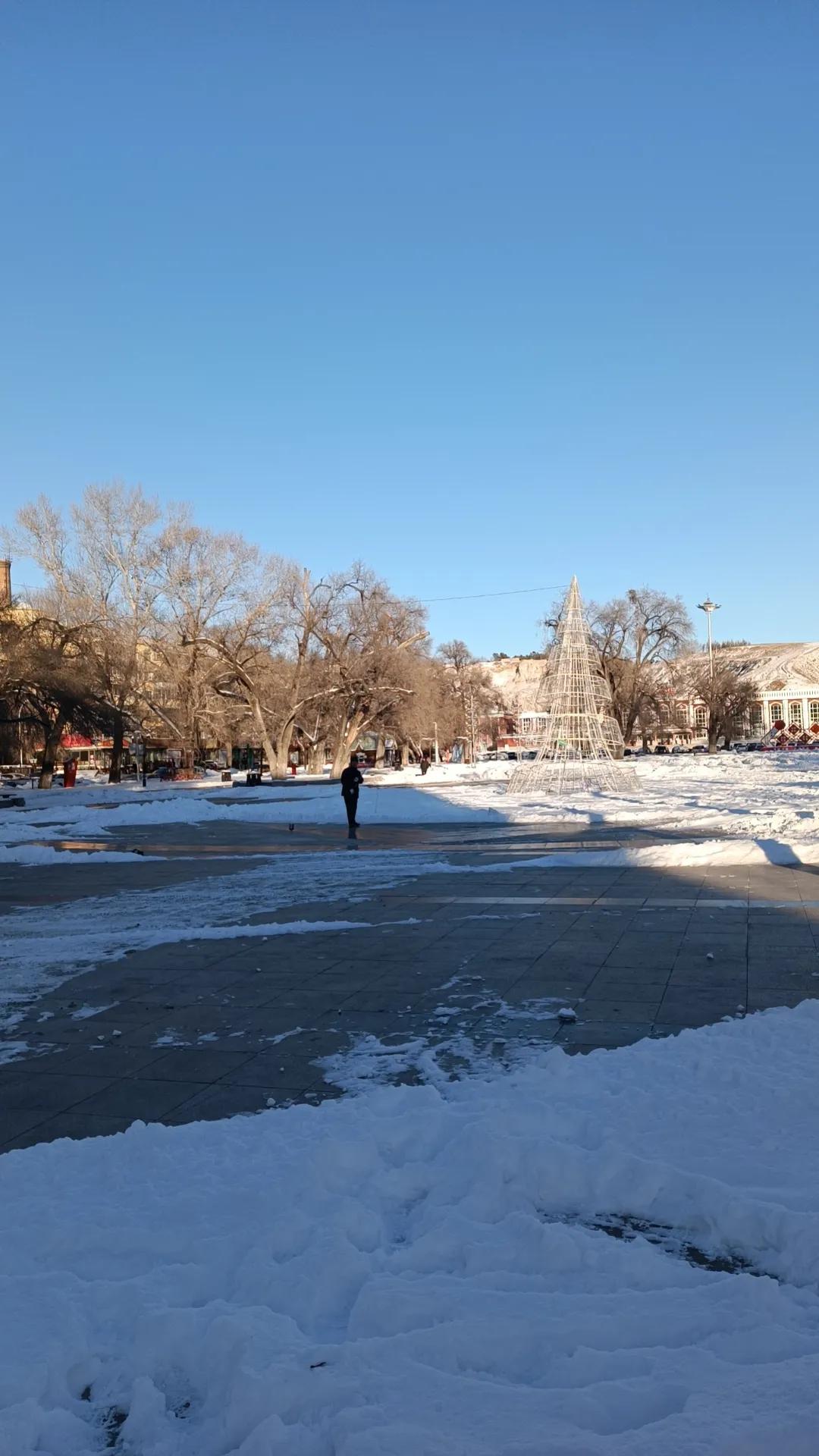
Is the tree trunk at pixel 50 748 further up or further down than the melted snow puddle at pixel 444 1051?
further up

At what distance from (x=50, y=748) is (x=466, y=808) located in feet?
71.9

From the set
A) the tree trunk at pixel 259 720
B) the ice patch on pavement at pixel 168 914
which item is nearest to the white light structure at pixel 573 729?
the tree trunk at pixel 259 720

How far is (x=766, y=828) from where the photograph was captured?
2012cm

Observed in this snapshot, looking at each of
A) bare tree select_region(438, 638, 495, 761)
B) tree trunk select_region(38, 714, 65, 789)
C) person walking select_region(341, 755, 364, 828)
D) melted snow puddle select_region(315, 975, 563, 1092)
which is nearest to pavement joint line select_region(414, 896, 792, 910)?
melted snow puddle select_region(315, 975, 563, 1092)

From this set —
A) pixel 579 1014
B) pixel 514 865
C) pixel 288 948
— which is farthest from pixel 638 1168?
pixel 514 865

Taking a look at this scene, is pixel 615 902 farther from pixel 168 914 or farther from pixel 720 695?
pixel 720 695

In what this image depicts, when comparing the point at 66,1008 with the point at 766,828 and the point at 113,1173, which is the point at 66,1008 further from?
the point at 766,828

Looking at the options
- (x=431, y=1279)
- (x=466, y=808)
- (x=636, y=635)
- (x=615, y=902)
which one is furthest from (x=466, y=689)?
(x=431, y=1279)

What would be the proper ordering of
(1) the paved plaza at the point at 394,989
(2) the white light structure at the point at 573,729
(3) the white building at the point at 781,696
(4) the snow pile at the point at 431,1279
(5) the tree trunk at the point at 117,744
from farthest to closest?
1. (3) the white building at the point at 781,696
2. (5) the tree trunk at the point at 117,744
3. (2) the white light structure at the point at 573,729
4. (1) the paved plaza at the point at 394,989
5. (4) the snow pile at the point at 431,1279

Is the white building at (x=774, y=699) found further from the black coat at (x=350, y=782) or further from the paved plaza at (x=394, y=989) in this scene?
the paved plaza at (x=394, y=989)

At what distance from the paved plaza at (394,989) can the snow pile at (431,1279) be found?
1.03m

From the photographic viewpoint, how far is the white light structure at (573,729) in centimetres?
3469

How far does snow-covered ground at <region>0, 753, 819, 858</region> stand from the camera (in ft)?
76.8

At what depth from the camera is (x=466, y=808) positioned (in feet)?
97.5
